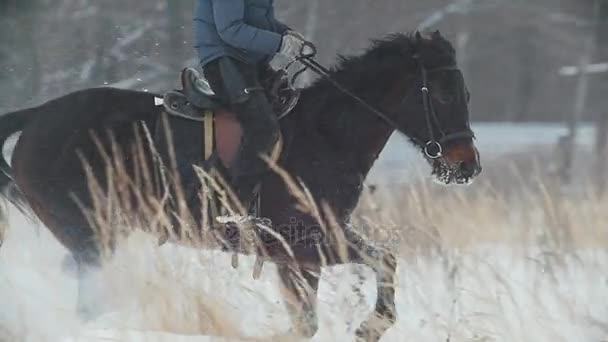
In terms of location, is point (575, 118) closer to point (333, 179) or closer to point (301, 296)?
point (333, 179)

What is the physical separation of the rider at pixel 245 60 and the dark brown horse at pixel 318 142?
16 cm

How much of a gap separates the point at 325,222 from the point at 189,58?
571 centimetres

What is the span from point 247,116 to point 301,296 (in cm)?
96

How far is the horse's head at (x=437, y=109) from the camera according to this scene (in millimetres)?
4312

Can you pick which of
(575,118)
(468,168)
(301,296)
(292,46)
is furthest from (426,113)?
(575,118)

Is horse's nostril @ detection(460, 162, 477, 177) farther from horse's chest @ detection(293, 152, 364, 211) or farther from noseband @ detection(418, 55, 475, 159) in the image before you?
horse's chest @ detection(293, 152, 364, 211)

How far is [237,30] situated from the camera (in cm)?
438

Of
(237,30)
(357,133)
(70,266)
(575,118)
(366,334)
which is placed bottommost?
(70,266)

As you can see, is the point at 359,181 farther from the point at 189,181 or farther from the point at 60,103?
the point at 60,103

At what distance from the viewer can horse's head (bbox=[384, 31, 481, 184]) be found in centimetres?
431

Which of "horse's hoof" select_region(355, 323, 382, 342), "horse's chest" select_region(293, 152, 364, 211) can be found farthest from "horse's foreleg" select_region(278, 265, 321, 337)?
"horse's chest" select_region(293, 152, 364, 211)

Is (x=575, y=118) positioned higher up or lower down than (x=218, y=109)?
higher up

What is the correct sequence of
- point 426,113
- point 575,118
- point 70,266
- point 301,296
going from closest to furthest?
point 301,296, point 426,113, point 70,266, point 575,118

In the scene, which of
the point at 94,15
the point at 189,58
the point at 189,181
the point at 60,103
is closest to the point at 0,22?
the point at 94,15
